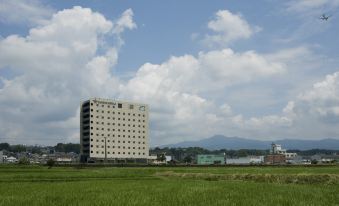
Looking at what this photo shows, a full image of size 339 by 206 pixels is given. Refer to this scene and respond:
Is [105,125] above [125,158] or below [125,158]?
above

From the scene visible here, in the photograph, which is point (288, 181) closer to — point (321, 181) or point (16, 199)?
point (321, 181)

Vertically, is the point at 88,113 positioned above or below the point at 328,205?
above

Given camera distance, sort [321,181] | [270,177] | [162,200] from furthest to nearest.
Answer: [270,177], [321,181], [162,200]

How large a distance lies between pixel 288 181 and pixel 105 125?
15459cm

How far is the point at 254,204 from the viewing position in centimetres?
2027

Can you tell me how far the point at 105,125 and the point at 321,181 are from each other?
15732 cm

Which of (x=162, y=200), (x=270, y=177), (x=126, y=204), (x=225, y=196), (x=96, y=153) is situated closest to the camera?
(x=126, y=204)

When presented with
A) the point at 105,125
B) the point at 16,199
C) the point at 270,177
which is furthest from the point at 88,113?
the point at 16,199

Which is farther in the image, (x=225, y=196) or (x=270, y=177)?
(x=270, y=177)

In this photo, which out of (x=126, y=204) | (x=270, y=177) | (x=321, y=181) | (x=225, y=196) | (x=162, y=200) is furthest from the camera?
(x=270, y=177)

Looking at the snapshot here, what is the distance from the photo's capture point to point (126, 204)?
19.9 m

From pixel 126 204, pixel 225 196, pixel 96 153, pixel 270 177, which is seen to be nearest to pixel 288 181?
pixel 270 177

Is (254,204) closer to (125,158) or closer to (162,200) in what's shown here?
(162,200)

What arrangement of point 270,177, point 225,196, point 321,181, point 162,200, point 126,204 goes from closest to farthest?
point 126,204, point 162,200, point 225,196, point 321,181, point 270,177
